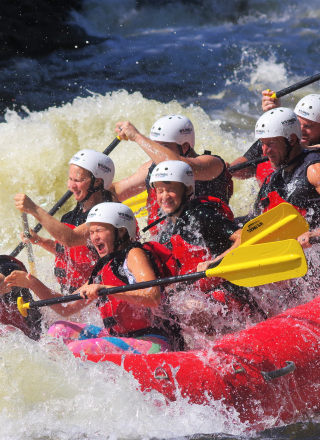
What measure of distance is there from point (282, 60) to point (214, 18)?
3.17m

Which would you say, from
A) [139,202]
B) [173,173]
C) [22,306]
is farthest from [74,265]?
[139,202]

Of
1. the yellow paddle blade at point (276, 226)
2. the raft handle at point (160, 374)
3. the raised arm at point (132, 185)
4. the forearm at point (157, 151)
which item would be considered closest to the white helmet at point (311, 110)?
the forearm at point (157, 151)

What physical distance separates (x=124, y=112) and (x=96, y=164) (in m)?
4.59

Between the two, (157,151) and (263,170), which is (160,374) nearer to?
(157,151)

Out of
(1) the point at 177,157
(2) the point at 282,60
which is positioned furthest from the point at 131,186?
(2) the point at 282,60

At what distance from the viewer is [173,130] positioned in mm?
4445

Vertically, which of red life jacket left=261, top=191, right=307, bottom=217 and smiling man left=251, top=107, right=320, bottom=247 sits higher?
smiling man left=251, top=107, right=320, bottom=247

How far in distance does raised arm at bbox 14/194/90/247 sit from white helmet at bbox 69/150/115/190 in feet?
1.67

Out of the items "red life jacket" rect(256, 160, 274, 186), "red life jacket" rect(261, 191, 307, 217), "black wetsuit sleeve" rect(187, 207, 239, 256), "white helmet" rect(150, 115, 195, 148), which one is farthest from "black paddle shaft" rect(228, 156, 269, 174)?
"black wetsuit sleeve" rect(187, 207, 239, 256)

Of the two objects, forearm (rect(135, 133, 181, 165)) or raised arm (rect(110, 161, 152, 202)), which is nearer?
forearm (rect(135, 133, 181, 165))

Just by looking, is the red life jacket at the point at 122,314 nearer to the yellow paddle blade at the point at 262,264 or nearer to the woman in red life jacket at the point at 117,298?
the woman in red life jacket at the point at 117,298

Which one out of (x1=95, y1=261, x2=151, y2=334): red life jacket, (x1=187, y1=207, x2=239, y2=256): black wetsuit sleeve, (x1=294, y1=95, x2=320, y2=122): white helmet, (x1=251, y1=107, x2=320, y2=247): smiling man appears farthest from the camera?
(x1=294, y1=95, x2=320, y2=122): white helmet

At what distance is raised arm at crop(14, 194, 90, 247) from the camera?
398 centimetres

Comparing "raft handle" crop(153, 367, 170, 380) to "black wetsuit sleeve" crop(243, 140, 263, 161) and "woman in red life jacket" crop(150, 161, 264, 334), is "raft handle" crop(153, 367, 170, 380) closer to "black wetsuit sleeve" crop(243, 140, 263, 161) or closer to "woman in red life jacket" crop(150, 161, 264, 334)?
"woman in red life jacket" crop(150, 161, 264, 334)
